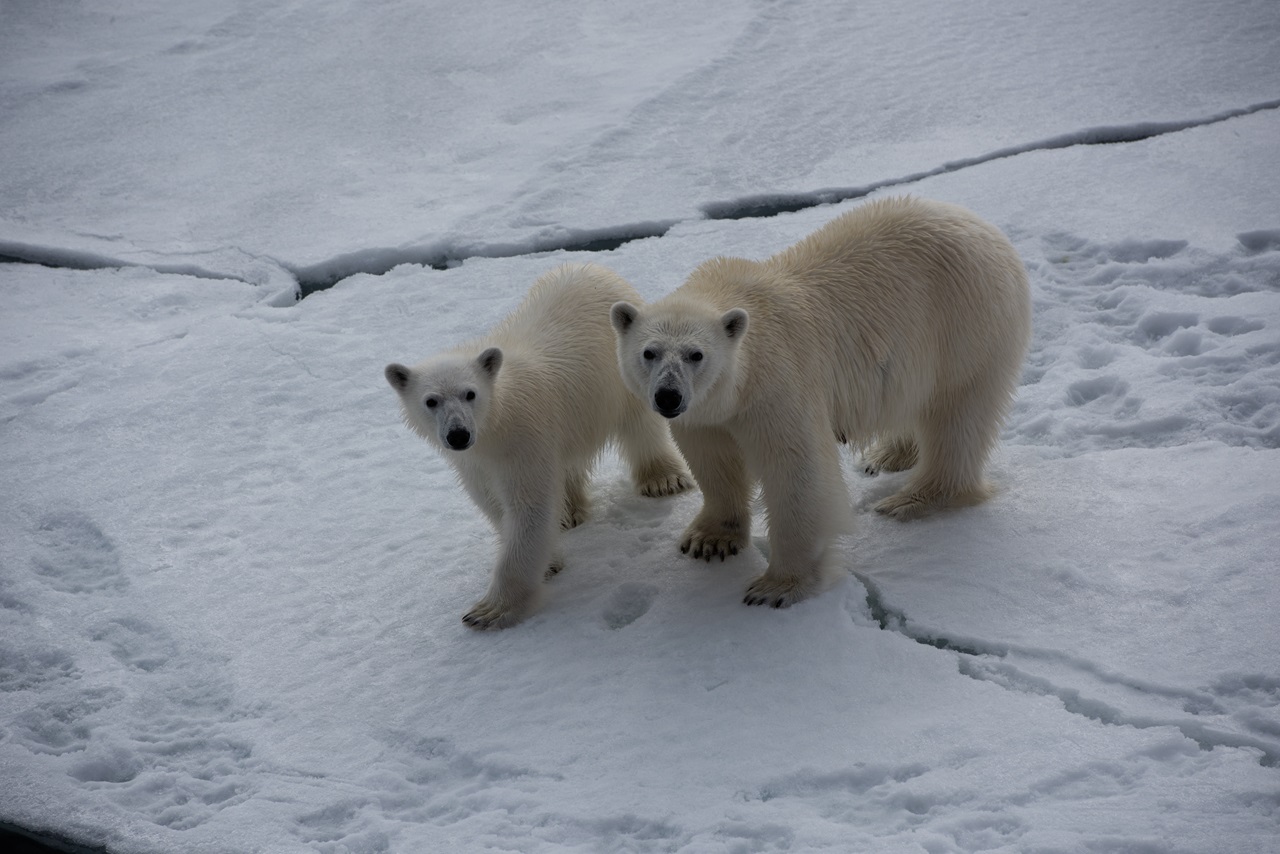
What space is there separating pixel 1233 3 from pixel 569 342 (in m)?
6.23

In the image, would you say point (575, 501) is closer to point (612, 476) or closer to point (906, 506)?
point (612, 476)

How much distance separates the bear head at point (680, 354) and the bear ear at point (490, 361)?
1.36 feet

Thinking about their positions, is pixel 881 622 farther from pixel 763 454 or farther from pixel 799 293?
pixel 799 293

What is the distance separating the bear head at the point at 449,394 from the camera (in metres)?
3.66

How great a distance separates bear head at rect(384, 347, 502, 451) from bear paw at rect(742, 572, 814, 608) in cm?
107

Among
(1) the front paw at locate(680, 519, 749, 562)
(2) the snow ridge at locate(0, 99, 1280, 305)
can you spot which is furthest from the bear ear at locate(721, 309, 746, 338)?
(2) the snow ridge at locate(0, 99, 1280, 305)

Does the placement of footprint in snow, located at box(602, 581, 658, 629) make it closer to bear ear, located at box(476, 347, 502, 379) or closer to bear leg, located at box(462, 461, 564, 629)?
bear leg, located at box(462, 461, 564, 629)

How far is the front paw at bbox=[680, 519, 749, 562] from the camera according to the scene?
4176 mm

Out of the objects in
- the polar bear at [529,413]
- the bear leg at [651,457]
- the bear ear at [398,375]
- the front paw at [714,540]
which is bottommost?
the front paw at [714,540]

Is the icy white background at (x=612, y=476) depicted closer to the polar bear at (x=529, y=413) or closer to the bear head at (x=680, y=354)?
the polar bear at (x=529, y=413)

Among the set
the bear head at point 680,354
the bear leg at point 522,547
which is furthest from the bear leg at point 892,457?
the bear leg at point 522,547

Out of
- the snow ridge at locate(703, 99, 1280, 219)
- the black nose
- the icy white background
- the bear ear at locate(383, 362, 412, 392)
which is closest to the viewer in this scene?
the icy white background

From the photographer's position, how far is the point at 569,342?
4207 mm

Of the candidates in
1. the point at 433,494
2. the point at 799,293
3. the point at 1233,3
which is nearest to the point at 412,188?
the point at 433,494
